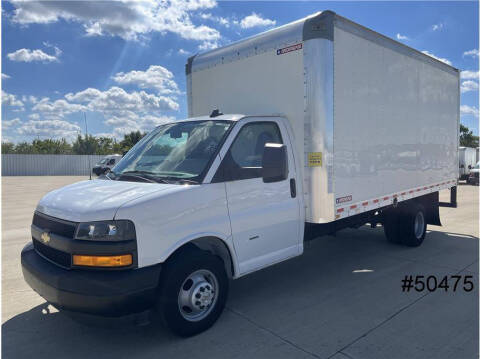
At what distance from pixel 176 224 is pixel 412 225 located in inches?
202

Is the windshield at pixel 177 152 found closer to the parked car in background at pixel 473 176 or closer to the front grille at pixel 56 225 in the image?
the front grille at pixel 56 225

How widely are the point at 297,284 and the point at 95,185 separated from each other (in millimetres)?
2952

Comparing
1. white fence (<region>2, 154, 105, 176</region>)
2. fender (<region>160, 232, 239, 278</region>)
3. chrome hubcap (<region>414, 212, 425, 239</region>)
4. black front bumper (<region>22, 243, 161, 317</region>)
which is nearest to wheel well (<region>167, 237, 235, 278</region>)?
fender (<region>160, 232, 239, 278</region>)

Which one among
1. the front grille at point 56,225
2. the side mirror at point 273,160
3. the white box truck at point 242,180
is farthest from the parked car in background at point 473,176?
the front grille at point 56,225

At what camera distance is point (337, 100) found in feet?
15.8

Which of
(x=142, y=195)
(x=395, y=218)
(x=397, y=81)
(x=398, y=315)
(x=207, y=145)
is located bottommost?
(x=398, y=315)

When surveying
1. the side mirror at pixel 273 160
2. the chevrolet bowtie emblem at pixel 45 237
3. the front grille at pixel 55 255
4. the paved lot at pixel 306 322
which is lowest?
the paved lot at pixel 306 322

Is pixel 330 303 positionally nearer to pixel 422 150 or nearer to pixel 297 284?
pixel 297 284

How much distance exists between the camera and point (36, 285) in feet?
11.5

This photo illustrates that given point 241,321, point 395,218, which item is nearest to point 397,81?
point 395,218

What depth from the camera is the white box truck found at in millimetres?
3223

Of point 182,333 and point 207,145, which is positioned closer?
point 182,333

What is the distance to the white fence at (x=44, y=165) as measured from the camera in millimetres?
43375

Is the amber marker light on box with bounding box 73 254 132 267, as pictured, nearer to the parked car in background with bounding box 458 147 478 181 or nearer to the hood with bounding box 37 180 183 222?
the hood with bounding box 37 180 183 222
